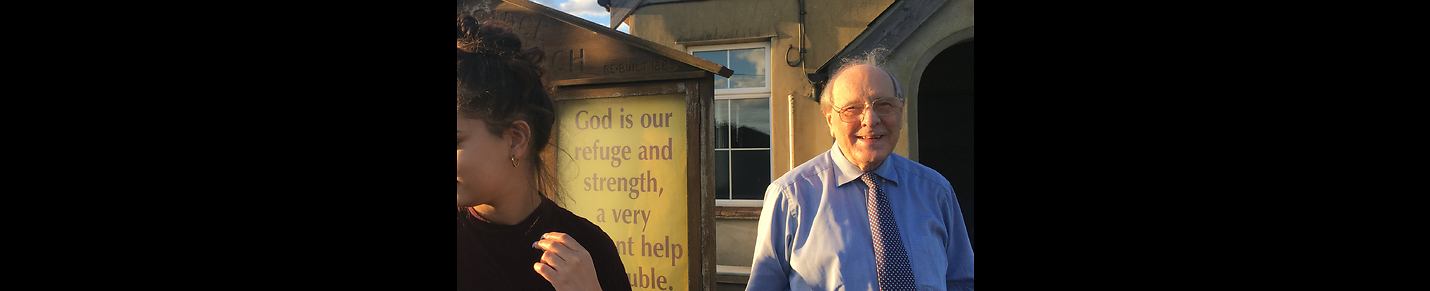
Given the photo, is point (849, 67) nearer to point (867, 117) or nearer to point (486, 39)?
point (867, 117)

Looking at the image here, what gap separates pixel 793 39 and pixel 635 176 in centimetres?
60

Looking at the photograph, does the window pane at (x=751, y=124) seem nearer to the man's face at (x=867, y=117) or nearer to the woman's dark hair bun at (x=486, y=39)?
the man's face at (x=867, y=117)

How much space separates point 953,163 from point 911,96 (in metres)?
0.18

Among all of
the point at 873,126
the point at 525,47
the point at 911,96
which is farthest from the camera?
the point at 525,47

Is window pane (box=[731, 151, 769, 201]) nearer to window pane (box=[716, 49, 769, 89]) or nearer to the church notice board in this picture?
the church notice board

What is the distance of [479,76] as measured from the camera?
145 cm

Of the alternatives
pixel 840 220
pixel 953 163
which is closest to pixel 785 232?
pixel 840 220

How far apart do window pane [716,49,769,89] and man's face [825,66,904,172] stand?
293mm

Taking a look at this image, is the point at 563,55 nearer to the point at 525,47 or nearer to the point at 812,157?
the point at 525,47

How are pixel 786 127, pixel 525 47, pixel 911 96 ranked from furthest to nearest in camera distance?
pixel 525 47, pixel 786 127, pixel 911 96

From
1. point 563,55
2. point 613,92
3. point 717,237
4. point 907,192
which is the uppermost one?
point 563,55

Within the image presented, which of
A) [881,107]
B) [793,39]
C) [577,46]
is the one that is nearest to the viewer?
[881,107]

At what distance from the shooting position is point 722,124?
1.52 metres

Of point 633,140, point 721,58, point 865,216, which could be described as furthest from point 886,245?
point 633,140
